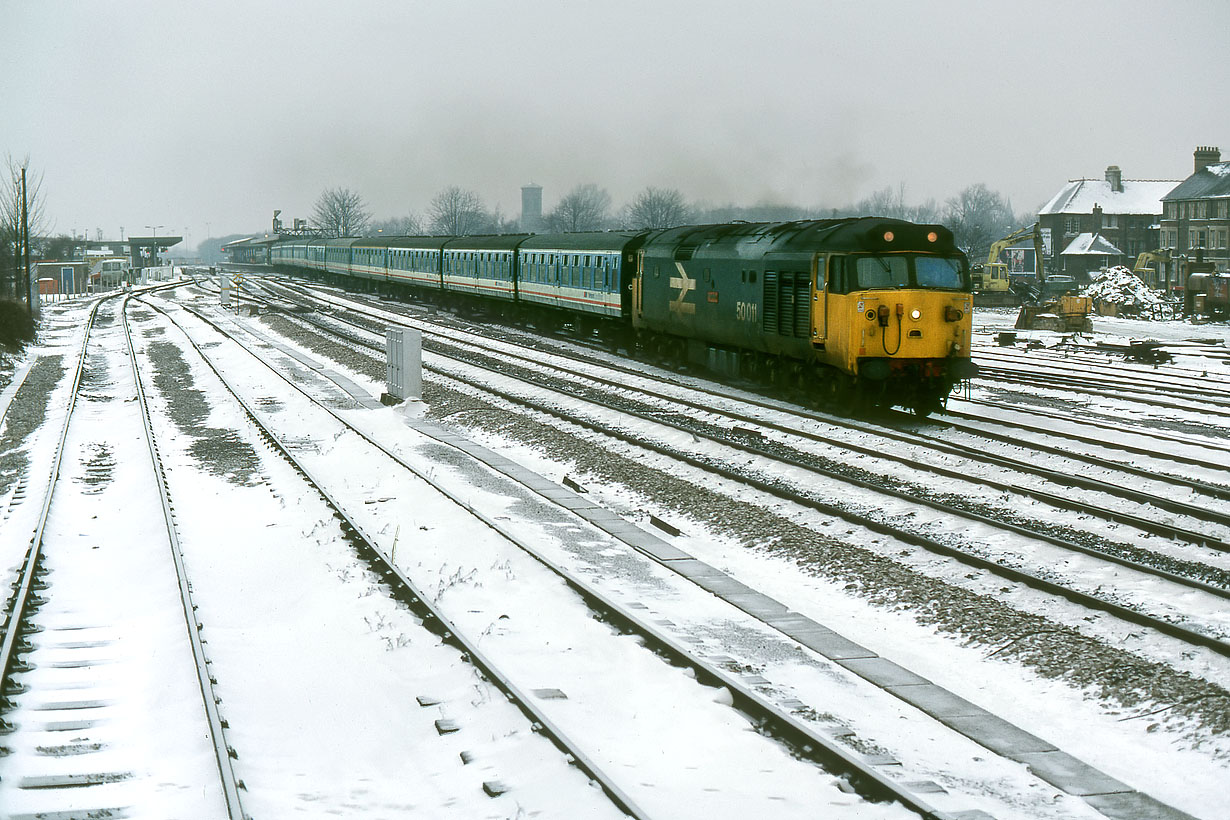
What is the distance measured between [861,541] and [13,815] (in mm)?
8120

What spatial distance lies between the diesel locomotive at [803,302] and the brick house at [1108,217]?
8278cm

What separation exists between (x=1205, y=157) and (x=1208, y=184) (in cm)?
545

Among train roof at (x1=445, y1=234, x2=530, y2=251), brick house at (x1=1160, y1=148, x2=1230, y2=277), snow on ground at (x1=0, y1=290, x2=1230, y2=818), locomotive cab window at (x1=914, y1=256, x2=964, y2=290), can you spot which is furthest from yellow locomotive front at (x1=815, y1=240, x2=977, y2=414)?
brick house at (x1=1160, y1=148, x2=1230, y2=277)

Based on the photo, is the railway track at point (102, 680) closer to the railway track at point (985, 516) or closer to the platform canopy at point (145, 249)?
the railway track at point (985, 516)

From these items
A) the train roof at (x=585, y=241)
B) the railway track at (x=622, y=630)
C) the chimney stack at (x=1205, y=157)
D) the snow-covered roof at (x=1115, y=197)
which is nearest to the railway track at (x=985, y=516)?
the railway track at (x=622, y=630)

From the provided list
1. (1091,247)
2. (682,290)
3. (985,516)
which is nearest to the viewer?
(985,516)

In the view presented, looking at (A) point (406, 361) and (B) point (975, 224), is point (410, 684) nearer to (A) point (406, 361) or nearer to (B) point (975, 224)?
(A) point (406, 361)

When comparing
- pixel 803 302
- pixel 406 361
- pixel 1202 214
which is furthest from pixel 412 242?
pixel 1202 214

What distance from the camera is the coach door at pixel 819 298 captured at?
19.8m

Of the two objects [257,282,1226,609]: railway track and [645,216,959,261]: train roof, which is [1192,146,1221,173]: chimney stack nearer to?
[645,216,959,261]: train roof

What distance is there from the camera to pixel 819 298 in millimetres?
19953

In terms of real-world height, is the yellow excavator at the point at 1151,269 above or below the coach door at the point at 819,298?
above

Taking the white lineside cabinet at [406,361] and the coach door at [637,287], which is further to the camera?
the coach door at [637,287]

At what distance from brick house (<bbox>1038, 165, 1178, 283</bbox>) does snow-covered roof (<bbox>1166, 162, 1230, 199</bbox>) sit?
1859 cm
